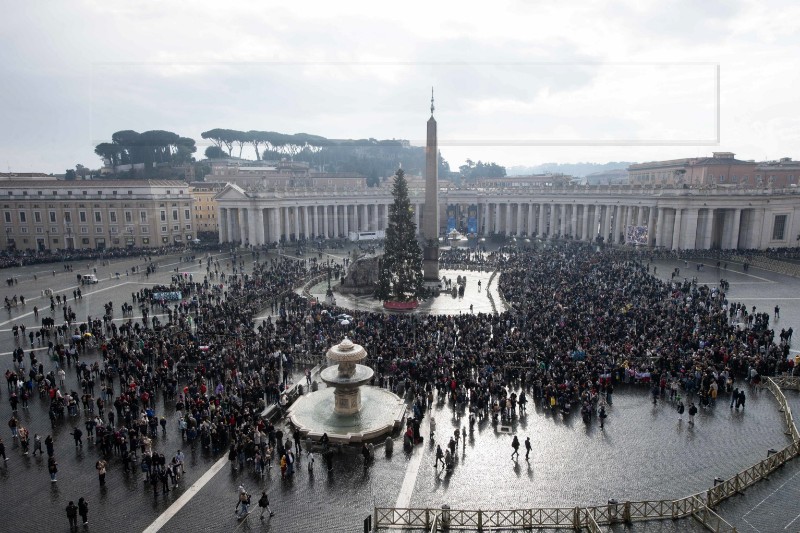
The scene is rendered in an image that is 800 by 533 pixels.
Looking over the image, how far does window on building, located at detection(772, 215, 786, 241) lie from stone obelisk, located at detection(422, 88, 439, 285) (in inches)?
1646

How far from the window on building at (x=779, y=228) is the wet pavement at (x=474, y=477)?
161 ft

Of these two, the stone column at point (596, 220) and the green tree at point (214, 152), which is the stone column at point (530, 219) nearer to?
the stone column at point (596, 220)

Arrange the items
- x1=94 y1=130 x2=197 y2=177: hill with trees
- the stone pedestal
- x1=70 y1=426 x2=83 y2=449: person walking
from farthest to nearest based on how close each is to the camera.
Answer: x1=94 y1=130 x2=197 y2=177: hill with trees
the stone pedestal
x1=70 y1=426 x2=83 y2=449: person walking

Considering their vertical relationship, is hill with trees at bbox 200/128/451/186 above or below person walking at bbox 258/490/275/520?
above

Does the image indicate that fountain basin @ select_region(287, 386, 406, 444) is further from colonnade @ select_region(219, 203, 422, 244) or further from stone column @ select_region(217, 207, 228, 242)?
stone column @ select_region(217, 207, 228, 242)

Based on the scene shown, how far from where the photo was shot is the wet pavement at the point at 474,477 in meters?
13.2

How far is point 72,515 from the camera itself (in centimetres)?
1265

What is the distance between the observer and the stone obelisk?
132 feet

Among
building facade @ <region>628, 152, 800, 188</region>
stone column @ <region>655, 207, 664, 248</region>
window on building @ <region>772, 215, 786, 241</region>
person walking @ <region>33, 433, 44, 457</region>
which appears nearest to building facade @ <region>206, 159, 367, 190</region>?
stone column @ <region>655, 207, 664, 248</region>

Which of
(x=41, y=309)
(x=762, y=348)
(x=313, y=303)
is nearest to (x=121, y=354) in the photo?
(x=313, y=303)

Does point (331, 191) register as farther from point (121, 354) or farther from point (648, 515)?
point (648, 515)

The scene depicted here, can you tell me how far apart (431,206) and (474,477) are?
27.9 metres

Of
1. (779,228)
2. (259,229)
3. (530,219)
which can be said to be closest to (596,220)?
(530,219)

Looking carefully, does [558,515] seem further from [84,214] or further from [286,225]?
[84,214]
